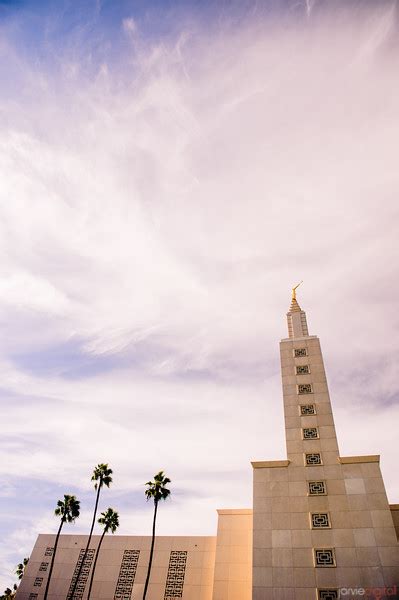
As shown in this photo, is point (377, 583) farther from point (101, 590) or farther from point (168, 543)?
point (101, 590)

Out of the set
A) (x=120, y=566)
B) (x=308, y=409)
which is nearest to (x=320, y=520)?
(x=308, y=409)

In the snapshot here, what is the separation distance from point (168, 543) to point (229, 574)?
7562 millimetres

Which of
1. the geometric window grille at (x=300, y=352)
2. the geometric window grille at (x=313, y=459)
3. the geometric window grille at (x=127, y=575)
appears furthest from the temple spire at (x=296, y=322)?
the geometric window grille at (x=127, y=575)

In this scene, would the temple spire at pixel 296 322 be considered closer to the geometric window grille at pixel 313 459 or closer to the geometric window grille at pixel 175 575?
the geometric window grille at pixel 313 459

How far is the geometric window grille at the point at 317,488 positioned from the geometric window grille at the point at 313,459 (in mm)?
1341

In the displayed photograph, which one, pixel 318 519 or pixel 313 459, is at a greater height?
pixel 313 459

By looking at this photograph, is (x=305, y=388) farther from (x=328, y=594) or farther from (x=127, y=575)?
(x=127, y=575)

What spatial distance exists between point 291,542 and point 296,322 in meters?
19.2

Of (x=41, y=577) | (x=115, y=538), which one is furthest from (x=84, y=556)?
(x=41, y=577)

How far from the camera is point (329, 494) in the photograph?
1029 inches

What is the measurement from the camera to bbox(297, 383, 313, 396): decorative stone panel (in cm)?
3212

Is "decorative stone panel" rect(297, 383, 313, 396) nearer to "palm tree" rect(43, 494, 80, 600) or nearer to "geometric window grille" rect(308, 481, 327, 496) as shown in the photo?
"geometric window grille" rect(308, 481, 327, 496)

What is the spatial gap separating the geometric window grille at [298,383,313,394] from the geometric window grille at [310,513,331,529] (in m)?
9.49

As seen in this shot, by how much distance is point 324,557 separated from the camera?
23812 mm
